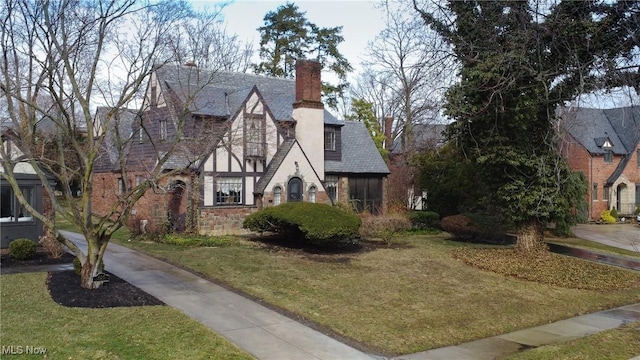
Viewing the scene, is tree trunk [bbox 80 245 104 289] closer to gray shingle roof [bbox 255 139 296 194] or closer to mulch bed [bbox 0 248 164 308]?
mulch bed [bbox 0 248 164 308]

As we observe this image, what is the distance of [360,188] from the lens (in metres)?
28.9

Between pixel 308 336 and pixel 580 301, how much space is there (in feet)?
26.2

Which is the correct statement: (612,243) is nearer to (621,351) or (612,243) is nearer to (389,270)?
(389,270)

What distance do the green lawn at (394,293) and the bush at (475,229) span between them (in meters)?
4.63

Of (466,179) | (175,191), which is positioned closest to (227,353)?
(175,191)

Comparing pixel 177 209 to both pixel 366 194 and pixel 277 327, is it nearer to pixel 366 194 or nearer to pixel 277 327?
pixel 366 194

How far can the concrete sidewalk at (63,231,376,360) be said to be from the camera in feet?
28.0

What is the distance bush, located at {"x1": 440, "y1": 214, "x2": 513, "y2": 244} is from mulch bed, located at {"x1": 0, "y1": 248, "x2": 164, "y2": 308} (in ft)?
52.6

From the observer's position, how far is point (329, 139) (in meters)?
28.6

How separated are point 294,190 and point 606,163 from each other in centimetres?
2891

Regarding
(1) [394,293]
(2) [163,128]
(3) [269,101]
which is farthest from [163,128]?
(1) [394,293]

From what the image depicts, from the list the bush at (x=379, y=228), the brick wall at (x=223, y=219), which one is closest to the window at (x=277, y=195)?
the brick wall at (x=223, y=219)

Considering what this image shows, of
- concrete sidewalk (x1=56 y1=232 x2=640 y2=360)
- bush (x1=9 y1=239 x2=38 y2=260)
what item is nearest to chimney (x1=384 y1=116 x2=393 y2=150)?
concrete sidewalk (x1=56 y1=232 x2=640 y2=360)

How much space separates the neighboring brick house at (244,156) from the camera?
22.0 meters
